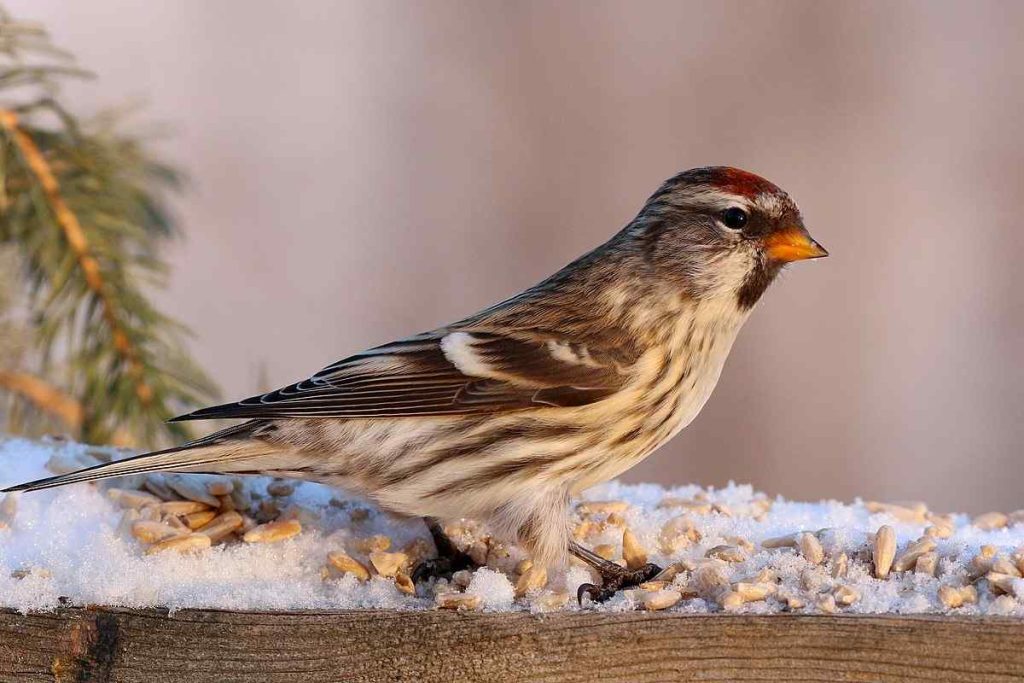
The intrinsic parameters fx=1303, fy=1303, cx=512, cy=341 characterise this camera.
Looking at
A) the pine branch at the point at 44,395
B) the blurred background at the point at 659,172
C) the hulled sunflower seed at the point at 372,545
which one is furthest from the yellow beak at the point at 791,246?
the blurred background at the point at 659,172

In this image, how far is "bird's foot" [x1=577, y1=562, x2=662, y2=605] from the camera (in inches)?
69.6

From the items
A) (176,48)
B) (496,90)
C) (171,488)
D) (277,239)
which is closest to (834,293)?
(496,90)

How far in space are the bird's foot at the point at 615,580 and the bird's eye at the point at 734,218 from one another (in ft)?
2.24

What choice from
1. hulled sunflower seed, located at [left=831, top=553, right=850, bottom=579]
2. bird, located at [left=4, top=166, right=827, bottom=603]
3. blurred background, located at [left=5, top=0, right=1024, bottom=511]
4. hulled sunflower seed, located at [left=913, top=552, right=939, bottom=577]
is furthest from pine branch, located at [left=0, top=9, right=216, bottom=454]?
blurred background, located at [left=5, top=0, right=1024, bottom=511]

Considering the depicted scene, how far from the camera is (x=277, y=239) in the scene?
5504 mm

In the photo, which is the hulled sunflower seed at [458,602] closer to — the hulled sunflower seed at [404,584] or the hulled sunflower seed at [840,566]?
the hulled sunflower seed at [404,584]

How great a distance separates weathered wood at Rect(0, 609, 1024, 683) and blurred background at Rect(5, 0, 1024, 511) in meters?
3.56

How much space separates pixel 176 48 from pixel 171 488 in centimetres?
376

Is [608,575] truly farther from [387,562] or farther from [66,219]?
[66,219]

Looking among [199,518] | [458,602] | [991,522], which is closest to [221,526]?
[199,518]

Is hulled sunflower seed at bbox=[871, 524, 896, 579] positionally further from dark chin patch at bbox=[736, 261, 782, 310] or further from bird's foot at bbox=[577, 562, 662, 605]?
dark chin patch at bbox=[736, 261, 782, 310]

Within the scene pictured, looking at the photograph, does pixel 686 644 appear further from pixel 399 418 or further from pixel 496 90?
pixel 496 90

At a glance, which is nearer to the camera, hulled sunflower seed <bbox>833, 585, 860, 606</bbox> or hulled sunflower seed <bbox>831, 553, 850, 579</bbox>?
hulled sunflower seed <bbox>833, 585, 860, 606</bbox>

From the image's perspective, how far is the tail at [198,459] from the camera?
74.2 inches
